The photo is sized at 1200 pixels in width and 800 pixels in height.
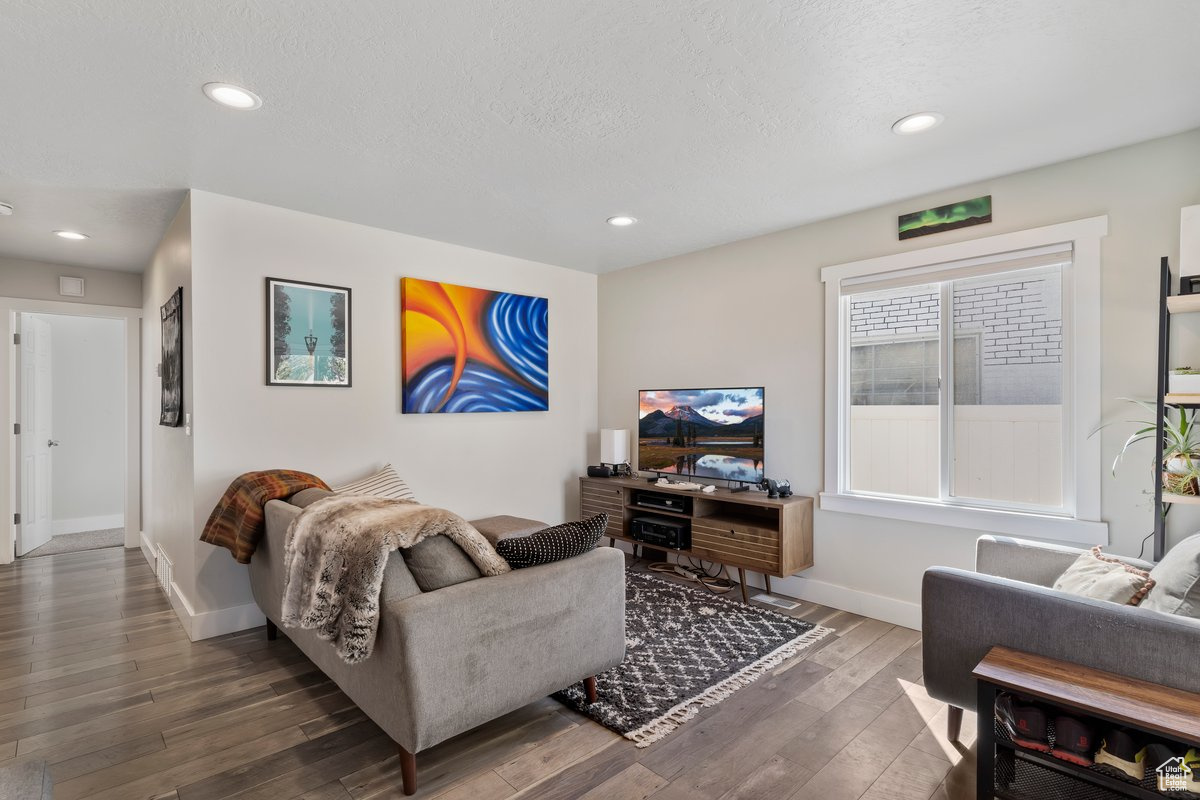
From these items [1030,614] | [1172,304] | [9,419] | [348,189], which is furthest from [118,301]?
[1172,304]

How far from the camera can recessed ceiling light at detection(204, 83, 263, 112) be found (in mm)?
2128

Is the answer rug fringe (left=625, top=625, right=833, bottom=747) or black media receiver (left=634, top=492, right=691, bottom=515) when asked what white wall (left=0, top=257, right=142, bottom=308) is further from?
rug fringe (left=625, top=625, right=833, bottom=747)

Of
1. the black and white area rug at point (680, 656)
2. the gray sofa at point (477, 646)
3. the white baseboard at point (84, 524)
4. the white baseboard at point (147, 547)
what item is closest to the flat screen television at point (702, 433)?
the black and white area rug at point (680, 656)

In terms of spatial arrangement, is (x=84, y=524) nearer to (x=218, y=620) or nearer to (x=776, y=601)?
(x=218, y=620)

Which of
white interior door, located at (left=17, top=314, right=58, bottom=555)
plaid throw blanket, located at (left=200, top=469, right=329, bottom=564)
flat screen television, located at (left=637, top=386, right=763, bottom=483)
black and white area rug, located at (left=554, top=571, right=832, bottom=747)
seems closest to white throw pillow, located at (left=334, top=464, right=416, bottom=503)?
plaid throw blanket, located at (left=200, top=469, right=329, bottom=564)

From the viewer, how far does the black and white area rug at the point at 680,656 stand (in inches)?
94.6

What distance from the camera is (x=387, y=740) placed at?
2.22 m

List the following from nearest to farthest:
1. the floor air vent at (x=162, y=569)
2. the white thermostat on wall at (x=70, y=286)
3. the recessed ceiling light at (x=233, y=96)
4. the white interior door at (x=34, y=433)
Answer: the recessed ceiling light at (x=233, y=96), the floor air vent at (x=162, y=569), the white thermostat on wall at (x=70, y=286), the white interior door at (x=34, y=433)

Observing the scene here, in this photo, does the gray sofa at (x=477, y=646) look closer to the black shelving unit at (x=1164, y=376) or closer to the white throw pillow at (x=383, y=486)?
the white throw pillow at (x=383, y=486)

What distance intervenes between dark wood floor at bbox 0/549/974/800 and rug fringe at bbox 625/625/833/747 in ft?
0.14

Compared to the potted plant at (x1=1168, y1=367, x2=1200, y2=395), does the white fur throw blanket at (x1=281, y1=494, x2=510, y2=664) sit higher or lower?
lower

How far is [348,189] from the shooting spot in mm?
3162

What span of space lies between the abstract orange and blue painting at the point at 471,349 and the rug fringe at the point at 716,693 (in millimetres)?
2500

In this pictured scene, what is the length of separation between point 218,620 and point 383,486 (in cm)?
109
